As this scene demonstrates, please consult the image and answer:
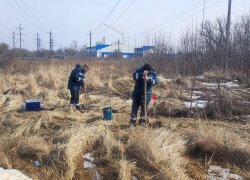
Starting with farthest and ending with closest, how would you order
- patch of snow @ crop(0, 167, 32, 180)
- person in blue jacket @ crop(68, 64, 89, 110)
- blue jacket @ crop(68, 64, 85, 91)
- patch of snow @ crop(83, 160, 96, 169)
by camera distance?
person in blue jacket @ crop(68, 64, 89, 110) < blue jacket @ crop(68, 64, 85, 91) < patch of snow @ crop(83, 160, 96, 169) < patch of snow @ crop(0, 167, 32, 180)

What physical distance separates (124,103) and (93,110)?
115 cm

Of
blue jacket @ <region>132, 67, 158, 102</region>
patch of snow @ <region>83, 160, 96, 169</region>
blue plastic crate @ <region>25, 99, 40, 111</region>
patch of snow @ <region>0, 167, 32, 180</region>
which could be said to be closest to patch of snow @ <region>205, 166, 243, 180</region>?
patch of snow @ <region>83, 160, 96, 169</region>

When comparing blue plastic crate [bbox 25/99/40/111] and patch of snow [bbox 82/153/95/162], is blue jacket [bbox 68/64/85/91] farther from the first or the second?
patch of snow [bbox 82/153/95/162]

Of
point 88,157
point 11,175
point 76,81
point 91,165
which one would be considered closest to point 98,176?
point 91,165

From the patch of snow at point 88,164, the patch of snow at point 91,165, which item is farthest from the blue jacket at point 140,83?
the patch of snow at point 88,164

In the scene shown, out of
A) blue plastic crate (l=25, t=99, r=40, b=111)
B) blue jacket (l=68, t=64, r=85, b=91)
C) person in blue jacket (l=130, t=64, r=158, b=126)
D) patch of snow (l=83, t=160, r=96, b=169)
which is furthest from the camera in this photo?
blue jacket (l=68, t=64, r=85, b=91)

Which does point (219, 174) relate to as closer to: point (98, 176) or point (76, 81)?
point (98, 176)

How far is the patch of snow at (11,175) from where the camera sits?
10.2ft

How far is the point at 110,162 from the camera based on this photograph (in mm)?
3508

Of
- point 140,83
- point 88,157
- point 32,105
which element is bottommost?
point 88,157

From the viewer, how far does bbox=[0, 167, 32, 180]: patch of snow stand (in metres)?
3.10

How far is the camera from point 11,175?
3184 millimetres

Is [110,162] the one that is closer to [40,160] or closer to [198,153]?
[40,160]

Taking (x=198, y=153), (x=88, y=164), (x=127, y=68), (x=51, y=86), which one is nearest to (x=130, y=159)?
(x=88, y=164)
